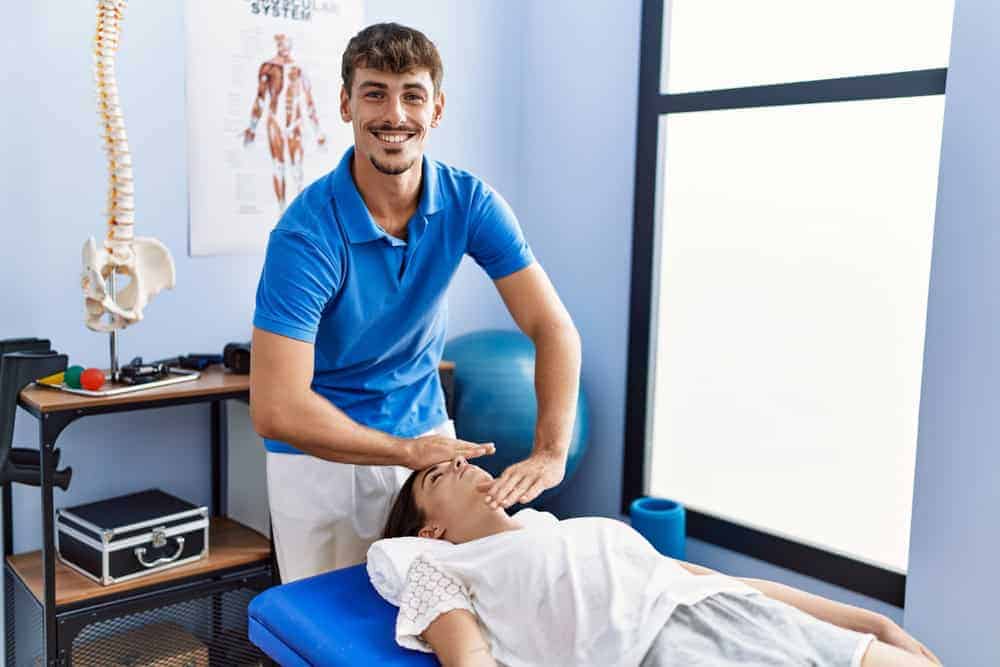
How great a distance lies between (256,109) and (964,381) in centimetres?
194

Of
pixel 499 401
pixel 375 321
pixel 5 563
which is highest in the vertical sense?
pixel 375 321

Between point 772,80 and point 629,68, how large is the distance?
478 mm

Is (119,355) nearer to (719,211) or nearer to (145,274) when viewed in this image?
(145,274)

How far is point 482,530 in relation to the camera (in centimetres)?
167

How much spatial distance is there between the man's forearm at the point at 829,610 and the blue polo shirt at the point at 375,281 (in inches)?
28.9

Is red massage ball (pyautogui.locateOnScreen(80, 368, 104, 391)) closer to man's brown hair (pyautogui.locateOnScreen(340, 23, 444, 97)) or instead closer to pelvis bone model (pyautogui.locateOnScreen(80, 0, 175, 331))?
pelvis bone model (pyautogui.locateOnScreen(80, 0, 175, 331))

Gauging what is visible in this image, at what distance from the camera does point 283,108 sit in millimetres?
2707

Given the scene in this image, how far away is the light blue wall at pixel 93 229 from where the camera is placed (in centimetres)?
230

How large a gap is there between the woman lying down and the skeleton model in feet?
4.87

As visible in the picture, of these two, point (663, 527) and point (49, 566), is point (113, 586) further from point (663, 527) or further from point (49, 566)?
point (663, 527)

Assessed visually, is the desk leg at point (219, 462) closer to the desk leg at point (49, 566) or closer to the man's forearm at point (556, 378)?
the desk leg at point (49, 566)

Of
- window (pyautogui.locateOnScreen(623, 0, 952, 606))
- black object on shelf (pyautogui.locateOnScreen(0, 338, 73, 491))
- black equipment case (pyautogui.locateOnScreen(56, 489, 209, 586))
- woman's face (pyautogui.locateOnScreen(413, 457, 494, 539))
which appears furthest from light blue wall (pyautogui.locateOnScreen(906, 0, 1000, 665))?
black object on shelf (pyautogui.locateOnScreen(0, 338, 73, 491))

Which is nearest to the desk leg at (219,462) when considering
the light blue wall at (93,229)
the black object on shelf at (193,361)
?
the light blue wall at (93,229)

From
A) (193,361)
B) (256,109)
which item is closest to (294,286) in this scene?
(193,361)
